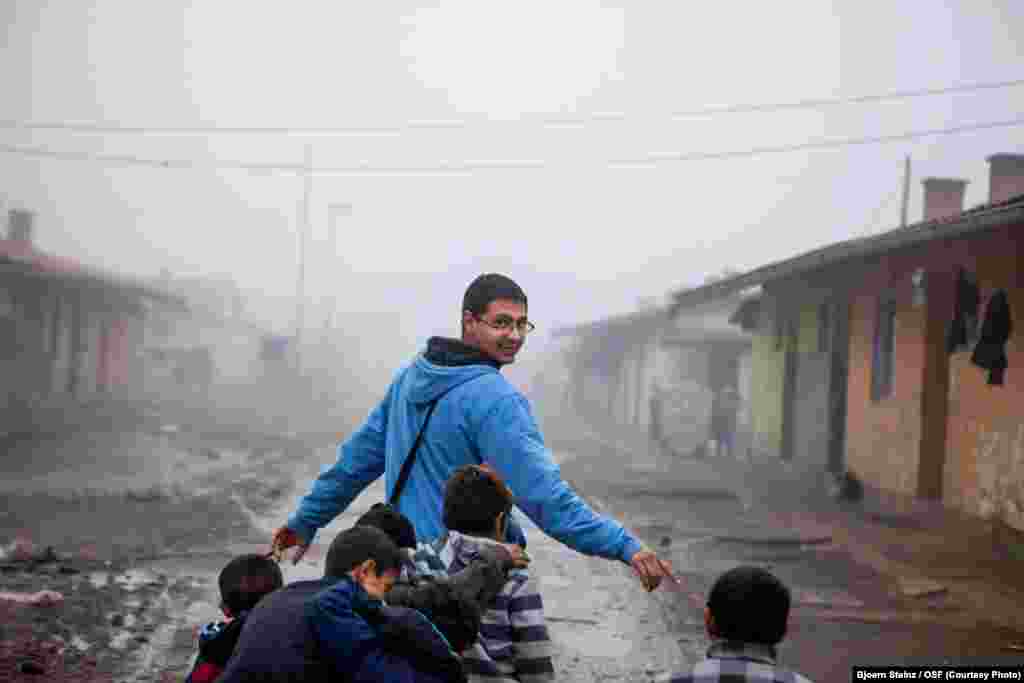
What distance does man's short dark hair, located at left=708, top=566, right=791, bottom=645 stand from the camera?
10.2ft

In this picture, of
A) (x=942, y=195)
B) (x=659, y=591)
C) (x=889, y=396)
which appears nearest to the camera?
(x=659, y=591)

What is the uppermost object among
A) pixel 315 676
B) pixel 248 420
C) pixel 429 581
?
pixel 429 581

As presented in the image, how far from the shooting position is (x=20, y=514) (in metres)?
13.3

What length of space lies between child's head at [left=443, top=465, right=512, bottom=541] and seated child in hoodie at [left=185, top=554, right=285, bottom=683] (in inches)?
26.2

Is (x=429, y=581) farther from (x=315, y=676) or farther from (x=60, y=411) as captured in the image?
(x=60, y=411)

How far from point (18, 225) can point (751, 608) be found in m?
37.1

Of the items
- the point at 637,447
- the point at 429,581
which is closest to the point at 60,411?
the point at 637,447

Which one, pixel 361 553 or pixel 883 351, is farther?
pixel 883 351

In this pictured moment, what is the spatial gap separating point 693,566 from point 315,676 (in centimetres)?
855

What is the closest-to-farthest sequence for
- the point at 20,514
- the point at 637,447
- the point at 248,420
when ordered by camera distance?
the point at 20,514 → the point at 637,447 → the point at 248,420

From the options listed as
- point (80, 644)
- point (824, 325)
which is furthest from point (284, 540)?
point (824, 325)

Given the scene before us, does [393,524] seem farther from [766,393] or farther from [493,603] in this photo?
[766,393]

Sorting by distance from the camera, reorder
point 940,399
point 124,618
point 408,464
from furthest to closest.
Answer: point 940,399, point 124,618, point 408,464

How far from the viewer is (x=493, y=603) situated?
11.6 ft
